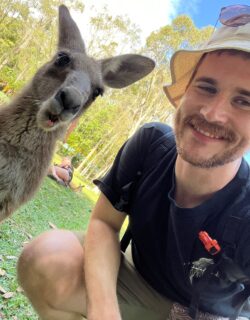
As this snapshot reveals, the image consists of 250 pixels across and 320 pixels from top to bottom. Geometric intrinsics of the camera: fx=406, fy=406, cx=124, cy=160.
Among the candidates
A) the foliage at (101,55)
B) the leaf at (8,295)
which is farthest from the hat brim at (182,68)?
the foliage at (101,55)

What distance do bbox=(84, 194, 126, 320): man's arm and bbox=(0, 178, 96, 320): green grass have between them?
1054mm

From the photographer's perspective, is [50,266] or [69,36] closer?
[50,266]

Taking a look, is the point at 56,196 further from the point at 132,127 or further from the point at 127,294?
the point at 132,127

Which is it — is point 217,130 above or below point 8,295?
above

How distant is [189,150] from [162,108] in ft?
62.5

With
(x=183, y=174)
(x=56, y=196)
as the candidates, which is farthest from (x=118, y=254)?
(x=56, y=196)

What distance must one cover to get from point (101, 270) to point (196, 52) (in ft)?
5.72

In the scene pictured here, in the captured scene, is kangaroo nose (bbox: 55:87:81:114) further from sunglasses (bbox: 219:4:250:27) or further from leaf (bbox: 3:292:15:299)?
leaf (bbox: 3:292:15:299)

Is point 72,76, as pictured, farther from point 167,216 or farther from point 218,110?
point 167,216

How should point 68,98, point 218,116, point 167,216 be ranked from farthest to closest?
point 167,216, point 68,98, point 218,116

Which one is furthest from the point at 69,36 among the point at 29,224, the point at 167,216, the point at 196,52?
the point at 29,224

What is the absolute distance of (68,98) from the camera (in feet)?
8.96

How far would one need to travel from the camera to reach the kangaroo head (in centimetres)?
281

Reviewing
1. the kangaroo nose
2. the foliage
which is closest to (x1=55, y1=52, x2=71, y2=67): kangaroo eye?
the kangaroo nose
